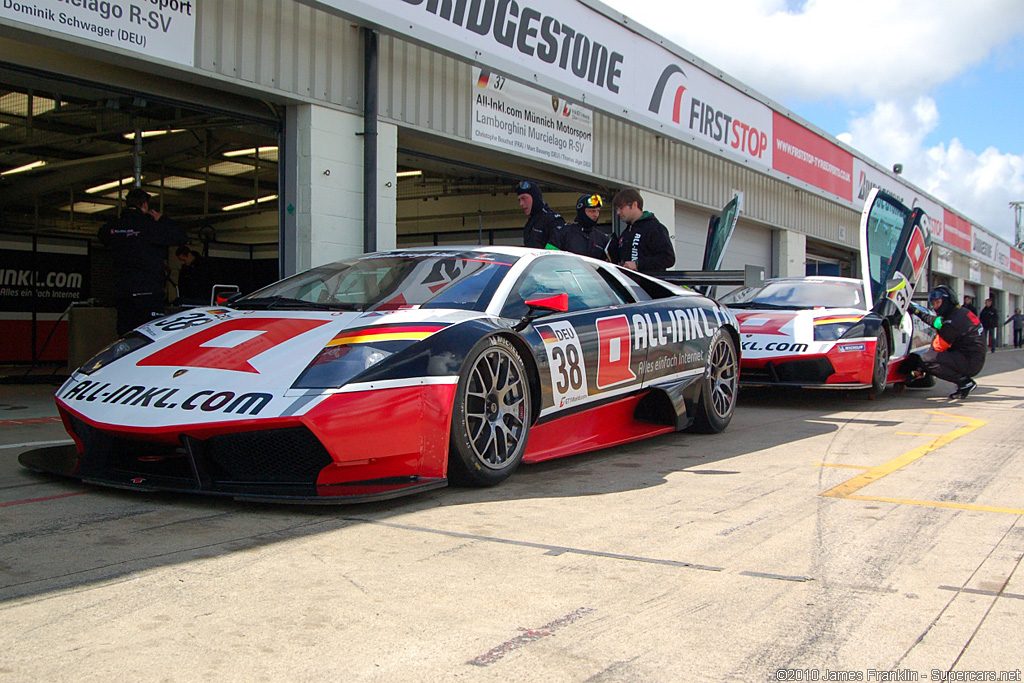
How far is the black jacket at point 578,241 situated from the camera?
25.1 feet

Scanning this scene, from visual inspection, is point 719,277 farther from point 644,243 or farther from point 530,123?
point 530,123

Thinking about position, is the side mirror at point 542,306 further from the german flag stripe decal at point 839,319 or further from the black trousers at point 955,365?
the black trousers at point 955,365

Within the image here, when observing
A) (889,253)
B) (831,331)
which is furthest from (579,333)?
(889,253)


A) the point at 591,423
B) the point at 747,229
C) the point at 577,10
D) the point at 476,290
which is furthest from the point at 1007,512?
the point at 747,229

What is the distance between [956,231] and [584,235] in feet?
100

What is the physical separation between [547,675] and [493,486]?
2103 millimetres

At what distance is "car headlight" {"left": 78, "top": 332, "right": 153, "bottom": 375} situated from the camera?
415 centimetres

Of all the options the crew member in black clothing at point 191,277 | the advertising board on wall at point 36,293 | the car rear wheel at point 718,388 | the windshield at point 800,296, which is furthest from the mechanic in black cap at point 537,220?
the advertising board on wall at point 36,293

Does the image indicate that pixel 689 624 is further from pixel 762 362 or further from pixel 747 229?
pixel 747 229

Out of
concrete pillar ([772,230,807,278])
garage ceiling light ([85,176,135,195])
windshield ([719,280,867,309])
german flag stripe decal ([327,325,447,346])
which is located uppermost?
garage ceiling light ([85,176,135,195])

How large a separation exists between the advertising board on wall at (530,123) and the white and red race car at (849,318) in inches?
126

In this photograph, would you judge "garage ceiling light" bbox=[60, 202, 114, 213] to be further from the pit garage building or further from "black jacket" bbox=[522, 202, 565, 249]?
"black jacket" bbox=[522, 202, 565, 249]

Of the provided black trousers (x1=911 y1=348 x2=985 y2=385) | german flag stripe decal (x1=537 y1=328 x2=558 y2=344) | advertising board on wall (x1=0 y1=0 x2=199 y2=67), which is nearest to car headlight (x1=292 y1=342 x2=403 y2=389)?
german flag stripe decal (x1=537 y1=328 x2=558 y2=344)

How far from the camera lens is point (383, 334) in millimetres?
3828
